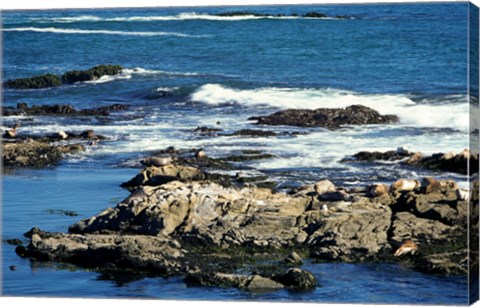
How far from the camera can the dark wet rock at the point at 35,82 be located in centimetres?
1473

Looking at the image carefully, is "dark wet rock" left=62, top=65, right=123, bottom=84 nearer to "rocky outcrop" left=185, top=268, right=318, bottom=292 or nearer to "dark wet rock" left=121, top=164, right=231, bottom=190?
"dark wet rock" left=121, top=164, right=231, bottom=190

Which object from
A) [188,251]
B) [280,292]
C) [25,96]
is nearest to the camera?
[280,292]

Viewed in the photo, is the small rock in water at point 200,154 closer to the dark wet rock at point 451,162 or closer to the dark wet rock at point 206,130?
the dark wet rock at point 206,130

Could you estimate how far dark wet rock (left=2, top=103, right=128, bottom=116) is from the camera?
14.8 m

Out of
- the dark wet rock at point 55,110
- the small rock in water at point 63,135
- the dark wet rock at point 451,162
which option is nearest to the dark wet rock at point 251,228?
the dark wet rock at point 451,162

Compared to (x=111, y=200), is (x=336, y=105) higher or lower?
higher

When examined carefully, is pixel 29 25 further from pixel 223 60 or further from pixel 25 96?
pixel 223 60

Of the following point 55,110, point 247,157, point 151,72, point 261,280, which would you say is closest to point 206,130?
point 247,157

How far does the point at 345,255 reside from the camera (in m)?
13.5

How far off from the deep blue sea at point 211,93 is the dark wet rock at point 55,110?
67 mm

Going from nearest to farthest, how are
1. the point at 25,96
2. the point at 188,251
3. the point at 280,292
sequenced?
the point at 280,292
the point at 188,251
the point at 25,96

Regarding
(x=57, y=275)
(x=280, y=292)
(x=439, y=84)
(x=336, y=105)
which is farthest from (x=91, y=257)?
(x=439, y=84)

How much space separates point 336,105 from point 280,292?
2.24 meters

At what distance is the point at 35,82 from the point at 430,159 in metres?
4.30
